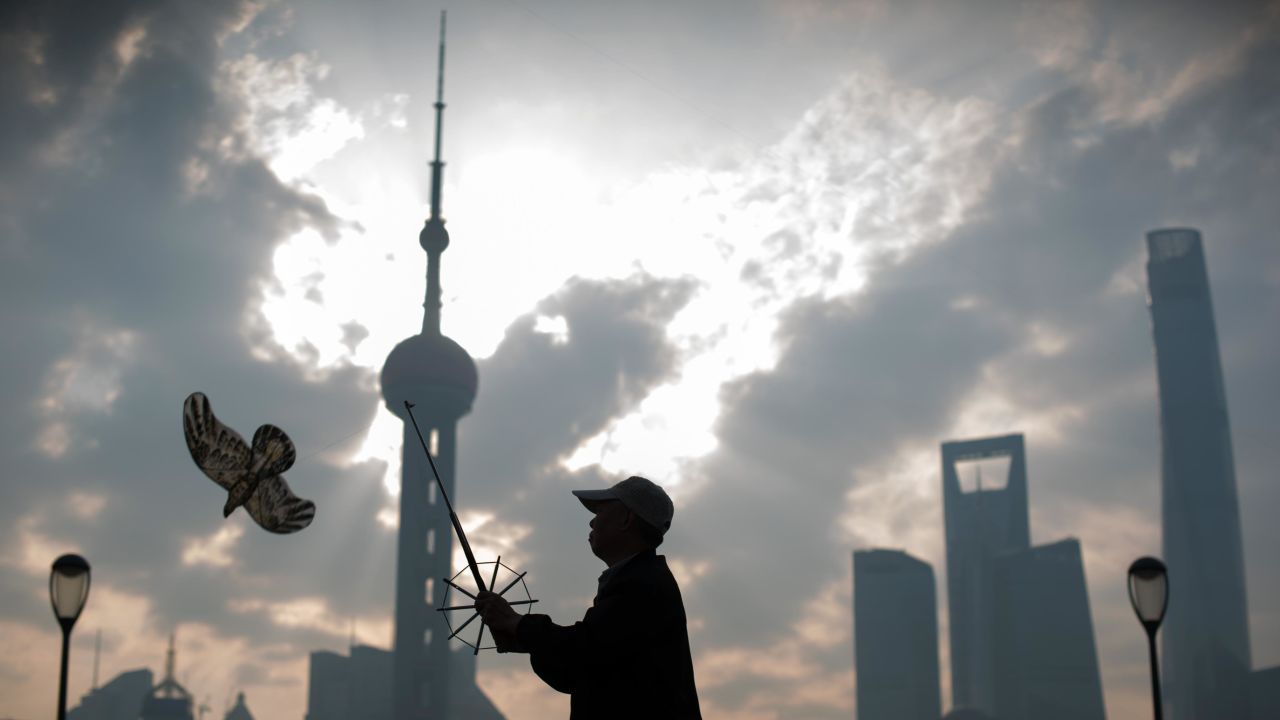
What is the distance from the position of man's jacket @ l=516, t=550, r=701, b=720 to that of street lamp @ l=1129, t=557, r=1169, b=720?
1272 cm

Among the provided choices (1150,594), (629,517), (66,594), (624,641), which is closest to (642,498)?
(629,517)

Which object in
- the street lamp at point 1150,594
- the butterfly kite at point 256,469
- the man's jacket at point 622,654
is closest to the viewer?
the man's jacket at point 622,654

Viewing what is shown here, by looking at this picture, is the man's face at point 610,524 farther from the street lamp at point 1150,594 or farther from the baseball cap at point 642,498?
the street lamp at point 1150,594

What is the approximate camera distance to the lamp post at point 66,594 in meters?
15.4

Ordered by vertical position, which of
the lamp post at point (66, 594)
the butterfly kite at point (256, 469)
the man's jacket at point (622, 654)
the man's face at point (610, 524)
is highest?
the butterfly kite at point (256, 469)

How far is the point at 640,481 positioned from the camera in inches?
239

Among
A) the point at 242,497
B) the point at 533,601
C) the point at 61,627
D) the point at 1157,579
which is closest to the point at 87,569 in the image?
the point at 61,627

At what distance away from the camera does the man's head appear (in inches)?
239

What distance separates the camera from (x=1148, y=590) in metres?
17.0

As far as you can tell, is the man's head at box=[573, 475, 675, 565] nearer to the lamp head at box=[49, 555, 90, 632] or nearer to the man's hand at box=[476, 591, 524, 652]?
the man's hand at box=[476, 591, 524, 652]

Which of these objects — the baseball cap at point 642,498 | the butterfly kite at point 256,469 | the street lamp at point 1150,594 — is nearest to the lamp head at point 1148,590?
the street lamp at point 1150,594

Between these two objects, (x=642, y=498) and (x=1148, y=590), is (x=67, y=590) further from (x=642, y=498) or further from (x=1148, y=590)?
(x=1148, y=590)

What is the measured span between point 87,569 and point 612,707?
39.8 feet

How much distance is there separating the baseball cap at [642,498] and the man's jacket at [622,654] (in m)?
0.26
